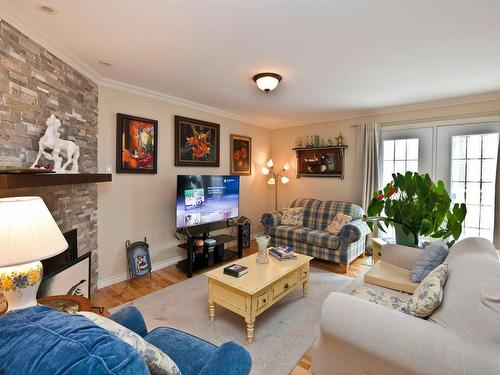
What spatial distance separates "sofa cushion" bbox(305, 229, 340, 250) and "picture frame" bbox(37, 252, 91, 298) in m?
2.83

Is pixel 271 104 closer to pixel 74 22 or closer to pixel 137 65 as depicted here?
pixel 137 65

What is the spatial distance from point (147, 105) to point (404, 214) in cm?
346

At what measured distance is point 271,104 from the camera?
398 cm

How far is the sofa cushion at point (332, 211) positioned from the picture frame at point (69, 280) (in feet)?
10.7

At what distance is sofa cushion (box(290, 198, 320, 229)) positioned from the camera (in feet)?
14.4

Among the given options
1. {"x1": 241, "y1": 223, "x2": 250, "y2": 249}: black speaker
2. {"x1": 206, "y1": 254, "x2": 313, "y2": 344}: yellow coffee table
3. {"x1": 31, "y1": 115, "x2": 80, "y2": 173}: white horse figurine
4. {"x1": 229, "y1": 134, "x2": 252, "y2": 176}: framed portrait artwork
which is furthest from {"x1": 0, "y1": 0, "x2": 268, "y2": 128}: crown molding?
{"x1": 206, "y1": 254, "x2": 313, "y2": 344}: yellow coffee table

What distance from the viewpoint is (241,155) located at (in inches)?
190

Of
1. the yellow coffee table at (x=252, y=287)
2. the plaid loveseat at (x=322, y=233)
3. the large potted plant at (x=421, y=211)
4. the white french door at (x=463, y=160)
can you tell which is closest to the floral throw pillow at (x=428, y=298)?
the yellow coffee table at (x=252, y=287)

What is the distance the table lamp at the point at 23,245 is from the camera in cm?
117

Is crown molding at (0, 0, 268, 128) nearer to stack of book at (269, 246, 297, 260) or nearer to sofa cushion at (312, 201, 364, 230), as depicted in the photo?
sofa cushion at (312, 201, 364, 230)

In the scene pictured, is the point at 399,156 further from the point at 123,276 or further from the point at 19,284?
the point at 19,284

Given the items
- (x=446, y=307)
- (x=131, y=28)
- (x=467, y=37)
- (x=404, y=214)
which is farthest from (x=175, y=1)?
(x=404, y=214)

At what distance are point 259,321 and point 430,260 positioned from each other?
5.21 feet

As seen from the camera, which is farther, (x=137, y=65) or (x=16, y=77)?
(x=137, y=65)
